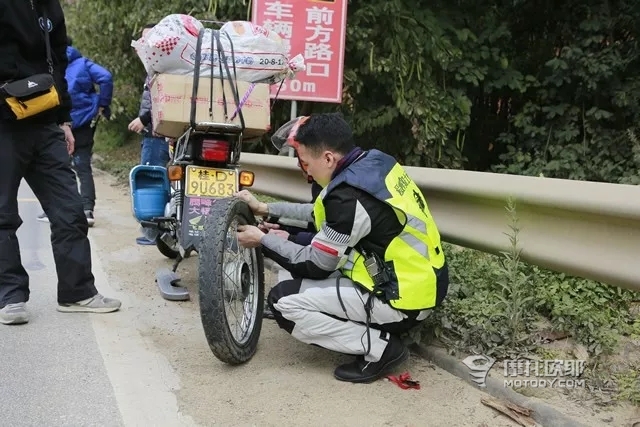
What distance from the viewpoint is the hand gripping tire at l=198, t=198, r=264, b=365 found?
298cm

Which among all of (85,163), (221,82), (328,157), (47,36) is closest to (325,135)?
(328,157)

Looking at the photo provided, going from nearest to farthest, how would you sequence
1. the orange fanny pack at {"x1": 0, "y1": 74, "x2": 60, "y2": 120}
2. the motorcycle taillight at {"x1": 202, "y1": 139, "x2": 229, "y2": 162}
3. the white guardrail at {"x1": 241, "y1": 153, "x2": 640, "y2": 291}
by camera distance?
the white guardrail at {"x1": 241, "y1": 153, "x2": 640, "y2": 291} → the orange fanny pack at {"x1": 0, "y1": 74, "x2": 60, "y2": 120} → the motorcycle taillight at {"x1": 202, "y1": 139, "x2": 229, "y2": 162}

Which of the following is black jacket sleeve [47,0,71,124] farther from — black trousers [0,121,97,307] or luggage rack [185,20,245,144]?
luggage rack [185,20,245,144]

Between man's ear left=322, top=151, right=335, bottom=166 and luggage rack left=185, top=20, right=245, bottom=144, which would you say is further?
luggage rack left=185, top=20, right=245, bottom=144

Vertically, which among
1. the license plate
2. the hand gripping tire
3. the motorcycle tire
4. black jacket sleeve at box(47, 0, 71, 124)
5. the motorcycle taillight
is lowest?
the motorcycle tire

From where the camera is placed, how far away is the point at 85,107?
6848mm

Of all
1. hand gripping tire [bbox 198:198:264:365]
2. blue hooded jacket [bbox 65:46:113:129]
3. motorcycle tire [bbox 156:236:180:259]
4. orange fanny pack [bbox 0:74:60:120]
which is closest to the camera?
hand gripping tire [bbox 198:198:264:365]

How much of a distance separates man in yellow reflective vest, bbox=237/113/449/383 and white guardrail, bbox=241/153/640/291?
1.35 ft

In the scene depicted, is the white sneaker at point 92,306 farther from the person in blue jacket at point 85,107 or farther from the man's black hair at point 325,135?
the person in blue jacket at point 85,107

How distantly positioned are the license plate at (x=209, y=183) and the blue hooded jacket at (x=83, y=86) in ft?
10.8

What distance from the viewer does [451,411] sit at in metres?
2.81

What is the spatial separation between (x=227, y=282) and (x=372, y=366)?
846mm

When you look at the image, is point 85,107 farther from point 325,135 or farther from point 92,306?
point 325,135

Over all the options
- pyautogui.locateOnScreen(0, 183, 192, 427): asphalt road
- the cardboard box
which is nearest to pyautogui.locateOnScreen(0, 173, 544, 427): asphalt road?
pyautogui.locateOnScreen(0, 183, 192, 427): asphalt road
